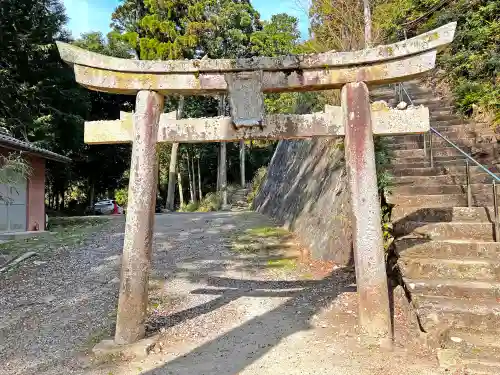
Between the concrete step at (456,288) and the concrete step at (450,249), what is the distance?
0.47 meters

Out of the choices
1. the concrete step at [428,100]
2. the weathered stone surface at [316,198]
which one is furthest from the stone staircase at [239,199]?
the concrete step at [428,100]

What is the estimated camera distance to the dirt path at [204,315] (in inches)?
160

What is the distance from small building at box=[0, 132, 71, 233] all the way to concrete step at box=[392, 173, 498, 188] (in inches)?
404

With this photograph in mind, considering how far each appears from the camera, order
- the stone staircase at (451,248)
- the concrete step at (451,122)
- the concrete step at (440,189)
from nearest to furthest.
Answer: the stone staircase at (451,248), the concrete step at (440,189), the concrete step at (451,122)

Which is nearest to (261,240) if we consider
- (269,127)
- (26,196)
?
(269,127)

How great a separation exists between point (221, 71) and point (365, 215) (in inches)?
97.0

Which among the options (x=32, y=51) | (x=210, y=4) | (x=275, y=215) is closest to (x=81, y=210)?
(x=32, y=51)

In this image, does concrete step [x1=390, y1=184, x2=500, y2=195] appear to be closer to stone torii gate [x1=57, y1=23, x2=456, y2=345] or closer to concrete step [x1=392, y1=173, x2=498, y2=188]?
concrete step [x1=392, y1=173, x2=498, y2=188]

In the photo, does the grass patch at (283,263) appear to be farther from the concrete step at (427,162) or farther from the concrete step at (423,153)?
the concrete step at (423,153)

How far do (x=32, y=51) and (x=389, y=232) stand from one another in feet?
48.9

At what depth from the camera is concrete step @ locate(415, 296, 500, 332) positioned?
13.2 feet

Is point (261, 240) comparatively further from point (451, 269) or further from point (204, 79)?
point (204, 79)

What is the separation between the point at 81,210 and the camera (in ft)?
87.4

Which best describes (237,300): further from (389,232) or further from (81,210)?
(81,210)
